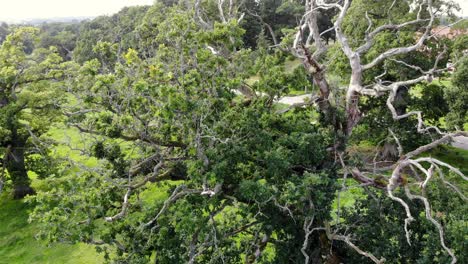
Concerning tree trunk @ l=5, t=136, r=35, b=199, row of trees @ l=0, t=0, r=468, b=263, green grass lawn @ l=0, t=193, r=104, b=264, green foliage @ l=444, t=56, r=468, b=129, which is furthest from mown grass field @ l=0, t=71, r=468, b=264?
green foliage @ l=444, t=56, r=468, b=129

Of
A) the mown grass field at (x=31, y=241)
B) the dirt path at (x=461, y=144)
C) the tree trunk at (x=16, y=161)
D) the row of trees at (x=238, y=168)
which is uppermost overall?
the row of trees at (x=238, y=168)

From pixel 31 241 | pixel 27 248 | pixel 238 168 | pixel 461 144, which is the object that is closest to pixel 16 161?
pixel 31 241

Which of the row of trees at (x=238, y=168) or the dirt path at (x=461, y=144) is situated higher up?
the row of trees at (x=238, y=168)

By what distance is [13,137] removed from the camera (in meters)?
21.0

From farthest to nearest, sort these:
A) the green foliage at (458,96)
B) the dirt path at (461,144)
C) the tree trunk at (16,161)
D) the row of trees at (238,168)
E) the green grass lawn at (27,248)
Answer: the dirt path at (461,144) → the tree trunk at (16,161) → the green foliage at (458,96) → the green grass lawn at (27,248) → the row of trees at (238,168)

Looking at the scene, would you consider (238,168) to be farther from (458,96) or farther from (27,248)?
(458,96)

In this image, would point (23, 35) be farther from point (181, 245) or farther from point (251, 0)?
point (251, 0)

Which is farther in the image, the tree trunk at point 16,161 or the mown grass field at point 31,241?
the tree trunk at point 16,161

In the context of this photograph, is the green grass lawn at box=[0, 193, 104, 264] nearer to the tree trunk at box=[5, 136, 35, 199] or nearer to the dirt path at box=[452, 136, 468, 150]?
the tree trunk at box=[5, 136, 35, 199]

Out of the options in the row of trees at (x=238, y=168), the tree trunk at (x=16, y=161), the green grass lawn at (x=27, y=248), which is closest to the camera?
the row of trees at (x=238, y=168)

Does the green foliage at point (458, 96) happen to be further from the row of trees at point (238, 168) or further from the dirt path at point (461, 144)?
the row of trees at point (238, 168)

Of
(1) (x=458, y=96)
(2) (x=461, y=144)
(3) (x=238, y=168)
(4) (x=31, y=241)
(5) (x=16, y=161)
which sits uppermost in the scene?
(3) (x=238, y=168)

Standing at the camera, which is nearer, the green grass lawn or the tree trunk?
the green grass lawn

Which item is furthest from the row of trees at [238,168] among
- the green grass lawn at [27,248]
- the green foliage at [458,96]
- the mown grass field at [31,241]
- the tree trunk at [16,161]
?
the tree trunk at [16,161]
